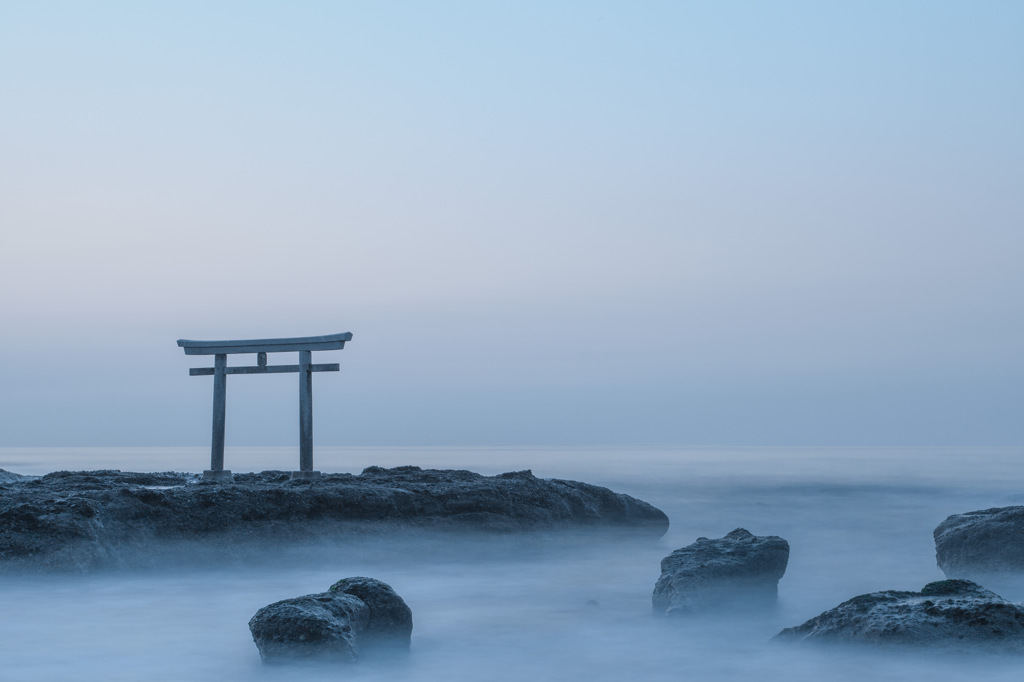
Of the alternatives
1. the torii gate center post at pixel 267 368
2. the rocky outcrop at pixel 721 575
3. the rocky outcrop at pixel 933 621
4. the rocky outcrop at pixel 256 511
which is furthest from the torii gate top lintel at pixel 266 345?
the rocky outcrop at pixel 933 621

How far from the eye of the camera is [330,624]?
18.1ft

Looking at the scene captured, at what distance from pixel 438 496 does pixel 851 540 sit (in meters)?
7.42

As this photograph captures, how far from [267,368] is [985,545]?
11.1 m

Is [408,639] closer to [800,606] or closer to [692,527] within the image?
[800,606]

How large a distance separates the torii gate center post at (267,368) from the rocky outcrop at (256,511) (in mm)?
3230

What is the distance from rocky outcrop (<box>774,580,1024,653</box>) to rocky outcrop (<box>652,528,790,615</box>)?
1.26 m

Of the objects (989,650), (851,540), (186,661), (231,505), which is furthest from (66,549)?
(851,540)

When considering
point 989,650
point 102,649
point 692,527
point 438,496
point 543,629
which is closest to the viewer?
point 989,650

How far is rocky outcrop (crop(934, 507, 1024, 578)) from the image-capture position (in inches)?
333

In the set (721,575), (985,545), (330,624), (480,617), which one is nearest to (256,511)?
(480,617)

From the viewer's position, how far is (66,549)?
811 cm

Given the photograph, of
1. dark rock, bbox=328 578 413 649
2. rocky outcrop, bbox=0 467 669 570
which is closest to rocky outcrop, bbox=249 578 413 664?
dark rock, bbox=328 578 413 649

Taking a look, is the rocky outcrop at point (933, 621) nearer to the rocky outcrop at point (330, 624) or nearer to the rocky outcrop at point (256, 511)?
the rocky outcrop at point (330, 624)

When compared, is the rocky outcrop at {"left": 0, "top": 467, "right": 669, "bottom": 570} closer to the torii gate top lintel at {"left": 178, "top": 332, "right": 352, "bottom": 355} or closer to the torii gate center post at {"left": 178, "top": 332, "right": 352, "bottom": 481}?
the torii gate center post at {"left": 178, "top": 332, "right": 352, "bottom": 481}
